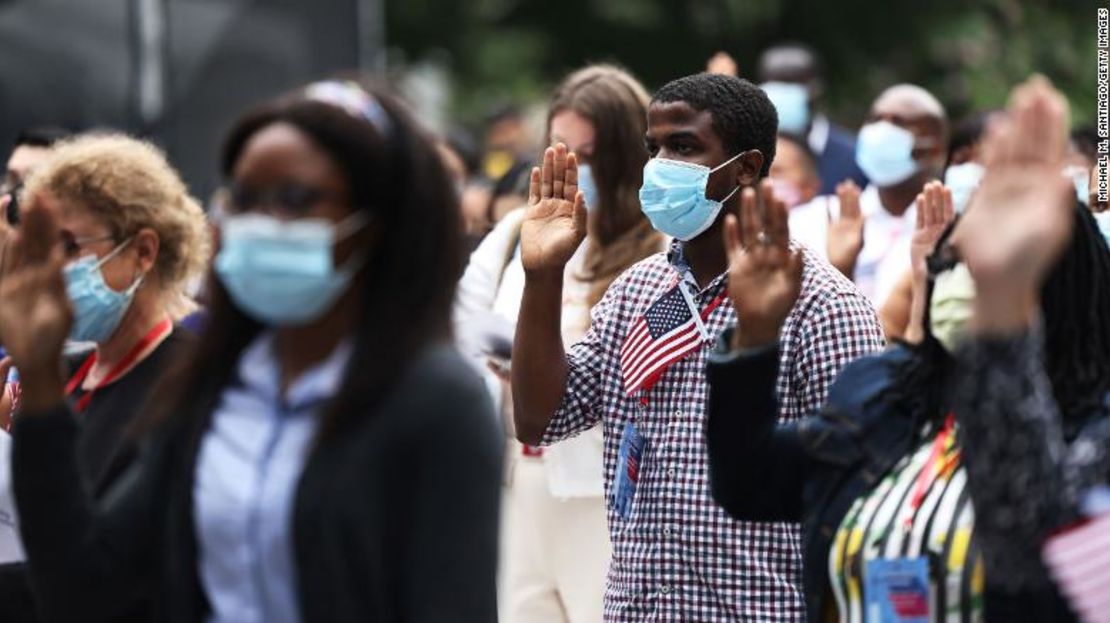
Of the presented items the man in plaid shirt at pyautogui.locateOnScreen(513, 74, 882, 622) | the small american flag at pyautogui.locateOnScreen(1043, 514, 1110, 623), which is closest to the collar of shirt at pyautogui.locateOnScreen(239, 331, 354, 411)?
the small american flag at pyautogui.locateOnScreen(1043, 514, 1110, 623)

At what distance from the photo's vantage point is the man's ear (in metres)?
5.58

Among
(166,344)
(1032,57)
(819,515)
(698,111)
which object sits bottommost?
(819,515)

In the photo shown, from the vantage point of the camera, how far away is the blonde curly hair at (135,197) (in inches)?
212

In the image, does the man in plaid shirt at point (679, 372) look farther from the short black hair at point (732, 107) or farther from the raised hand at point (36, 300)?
the raised hand at point (36, 300)

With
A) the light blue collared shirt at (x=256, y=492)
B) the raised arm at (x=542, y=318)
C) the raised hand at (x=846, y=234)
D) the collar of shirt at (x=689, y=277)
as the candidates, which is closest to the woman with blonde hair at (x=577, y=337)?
the raised hand at (x=846, y=234)

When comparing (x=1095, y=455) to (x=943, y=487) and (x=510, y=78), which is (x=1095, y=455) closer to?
(x=943, y=487)

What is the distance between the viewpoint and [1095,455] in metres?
3.83

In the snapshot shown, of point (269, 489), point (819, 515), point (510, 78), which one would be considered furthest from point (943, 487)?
point (510, 78)

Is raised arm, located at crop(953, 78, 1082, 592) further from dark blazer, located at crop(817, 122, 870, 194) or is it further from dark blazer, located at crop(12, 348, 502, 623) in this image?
dark blazer, located at crop(817, 122, 870, 194)

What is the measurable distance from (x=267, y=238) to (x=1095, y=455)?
4.64 ft

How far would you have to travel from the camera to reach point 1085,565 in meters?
3.75

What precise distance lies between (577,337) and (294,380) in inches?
120

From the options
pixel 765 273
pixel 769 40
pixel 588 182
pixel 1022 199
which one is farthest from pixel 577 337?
pixel 769 40

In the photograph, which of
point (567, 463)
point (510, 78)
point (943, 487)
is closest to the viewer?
point (943, 487)
